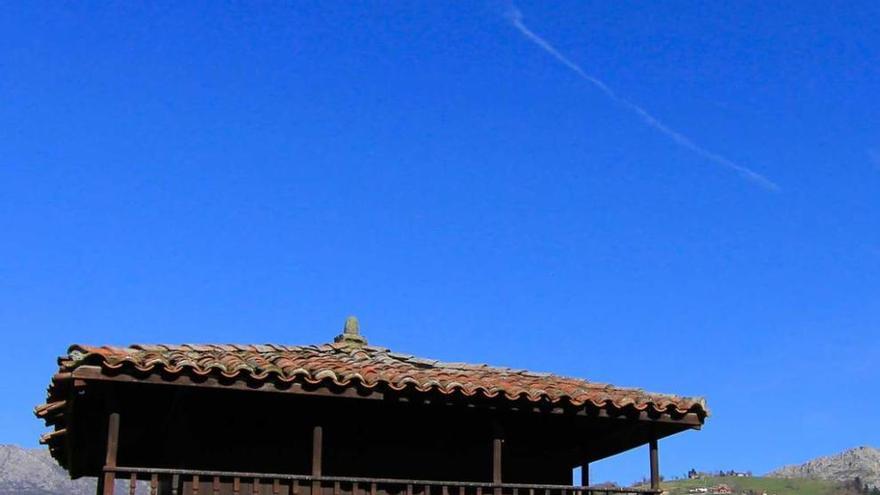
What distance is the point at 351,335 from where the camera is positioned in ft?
48.0

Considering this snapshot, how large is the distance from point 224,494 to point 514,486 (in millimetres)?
2852

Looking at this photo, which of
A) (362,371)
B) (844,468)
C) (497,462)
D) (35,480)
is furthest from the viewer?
(35,480)

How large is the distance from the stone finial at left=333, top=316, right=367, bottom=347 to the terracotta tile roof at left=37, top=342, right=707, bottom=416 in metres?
0.54

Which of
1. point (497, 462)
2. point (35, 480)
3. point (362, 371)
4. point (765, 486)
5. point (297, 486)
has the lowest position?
point (297, 486)

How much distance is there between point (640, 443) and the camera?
1365cm

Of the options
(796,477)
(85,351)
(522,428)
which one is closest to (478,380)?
(522,428)

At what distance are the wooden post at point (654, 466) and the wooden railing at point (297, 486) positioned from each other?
0.19 meters

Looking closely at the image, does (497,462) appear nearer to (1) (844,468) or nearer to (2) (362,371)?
(2) (362,371)

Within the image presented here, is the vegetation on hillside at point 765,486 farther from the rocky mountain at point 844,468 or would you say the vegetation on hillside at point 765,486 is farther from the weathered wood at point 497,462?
the weathered wood at point 497,462

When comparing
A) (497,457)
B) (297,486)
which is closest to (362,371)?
(297,486)

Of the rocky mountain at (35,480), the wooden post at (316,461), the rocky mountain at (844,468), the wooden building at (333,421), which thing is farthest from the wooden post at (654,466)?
the rocky mountain at (35,480)

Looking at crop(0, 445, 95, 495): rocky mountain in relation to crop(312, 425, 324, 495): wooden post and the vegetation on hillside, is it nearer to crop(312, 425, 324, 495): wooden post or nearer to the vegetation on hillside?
the vegetation on hillside

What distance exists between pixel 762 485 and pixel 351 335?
143m

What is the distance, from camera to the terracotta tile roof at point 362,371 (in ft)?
35.5
